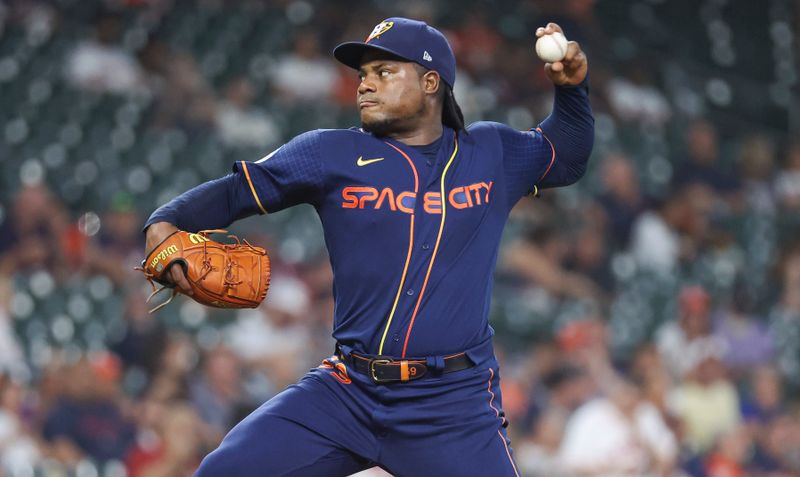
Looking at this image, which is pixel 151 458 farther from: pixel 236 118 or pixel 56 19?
pixel 56 19

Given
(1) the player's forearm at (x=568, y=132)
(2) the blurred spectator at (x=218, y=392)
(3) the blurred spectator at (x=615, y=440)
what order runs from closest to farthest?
(1) the player's forearm at (x=568, y=132) < (2) the blurred spectator at (x=218, y=392) < (3) the blurred spectator at (x=615, y=440)

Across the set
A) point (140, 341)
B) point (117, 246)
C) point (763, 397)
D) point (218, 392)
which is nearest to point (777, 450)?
point (763, 397)

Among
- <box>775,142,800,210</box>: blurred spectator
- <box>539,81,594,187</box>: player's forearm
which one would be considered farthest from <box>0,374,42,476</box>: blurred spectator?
<box>775,142,800,210</box>: blurred spectator

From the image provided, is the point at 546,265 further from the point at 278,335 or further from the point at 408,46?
the point at 408,46

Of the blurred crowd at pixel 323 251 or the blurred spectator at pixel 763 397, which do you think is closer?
the blurred crowd at pixel 323 251

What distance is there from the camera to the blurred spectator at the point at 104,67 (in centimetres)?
731

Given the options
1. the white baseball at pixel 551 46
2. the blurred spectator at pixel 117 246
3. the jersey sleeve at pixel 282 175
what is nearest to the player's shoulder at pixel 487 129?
the white baseball at pixel 551 46

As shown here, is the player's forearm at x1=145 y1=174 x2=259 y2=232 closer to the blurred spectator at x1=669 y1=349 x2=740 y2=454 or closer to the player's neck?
the player's neck

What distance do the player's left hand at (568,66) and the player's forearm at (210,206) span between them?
38.9 inches

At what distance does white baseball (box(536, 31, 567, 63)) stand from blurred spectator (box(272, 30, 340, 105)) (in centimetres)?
458

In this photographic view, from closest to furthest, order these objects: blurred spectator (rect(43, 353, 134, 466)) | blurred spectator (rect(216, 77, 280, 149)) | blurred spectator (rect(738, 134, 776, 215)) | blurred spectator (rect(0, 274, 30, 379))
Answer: blurred spectator (rect(43, 353, 134, 466)), blurred spectator (rect(0, 274, 30, 379)), blurred spectator (rect(216, 77, 280, 149)), blurred spectator (rect(738, 134, 776, 215))

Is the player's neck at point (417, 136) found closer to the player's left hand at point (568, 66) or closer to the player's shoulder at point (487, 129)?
the player's shoulder at point (487, 129)

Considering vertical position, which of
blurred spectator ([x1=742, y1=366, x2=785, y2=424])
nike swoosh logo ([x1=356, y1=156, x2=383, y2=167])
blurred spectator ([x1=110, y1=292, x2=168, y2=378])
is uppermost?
nike swoosh logo ([x1=356, y1=156, x2=383, y2=167])

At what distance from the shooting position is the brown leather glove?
Answer: 124 inches
